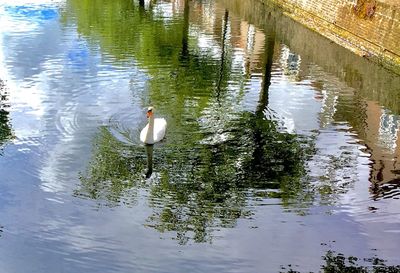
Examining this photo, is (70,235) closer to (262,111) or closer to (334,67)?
(262,111)

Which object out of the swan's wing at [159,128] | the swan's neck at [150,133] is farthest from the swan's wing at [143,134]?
the swan's wing at [159,128]

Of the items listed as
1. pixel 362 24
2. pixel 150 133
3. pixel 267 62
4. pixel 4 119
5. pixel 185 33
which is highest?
pixel 362 24

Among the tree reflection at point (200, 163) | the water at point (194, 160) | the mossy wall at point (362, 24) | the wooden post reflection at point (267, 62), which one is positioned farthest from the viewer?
the mossy wall at point (362, 24)

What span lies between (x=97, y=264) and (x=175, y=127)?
Result: 628 centimetres

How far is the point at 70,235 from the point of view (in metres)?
12.1

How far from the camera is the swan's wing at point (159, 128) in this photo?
15352 mm

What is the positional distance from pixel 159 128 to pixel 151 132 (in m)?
0.43

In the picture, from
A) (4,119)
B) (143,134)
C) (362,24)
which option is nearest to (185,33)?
(362,24)

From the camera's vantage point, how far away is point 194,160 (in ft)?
48.4

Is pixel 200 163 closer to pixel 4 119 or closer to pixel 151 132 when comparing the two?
pixel 151 132

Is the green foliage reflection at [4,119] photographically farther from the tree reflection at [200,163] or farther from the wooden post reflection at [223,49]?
the wooden post reflection at [223,49]

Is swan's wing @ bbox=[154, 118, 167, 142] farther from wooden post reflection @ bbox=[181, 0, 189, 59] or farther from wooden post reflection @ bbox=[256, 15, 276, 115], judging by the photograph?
wooden post reflection @ bbox=[181, 0, 189, 59]

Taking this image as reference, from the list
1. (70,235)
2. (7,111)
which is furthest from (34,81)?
(70,235)

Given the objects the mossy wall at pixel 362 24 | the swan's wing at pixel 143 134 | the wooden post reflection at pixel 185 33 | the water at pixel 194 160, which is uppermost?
the mossy wall at pixel 362 24
